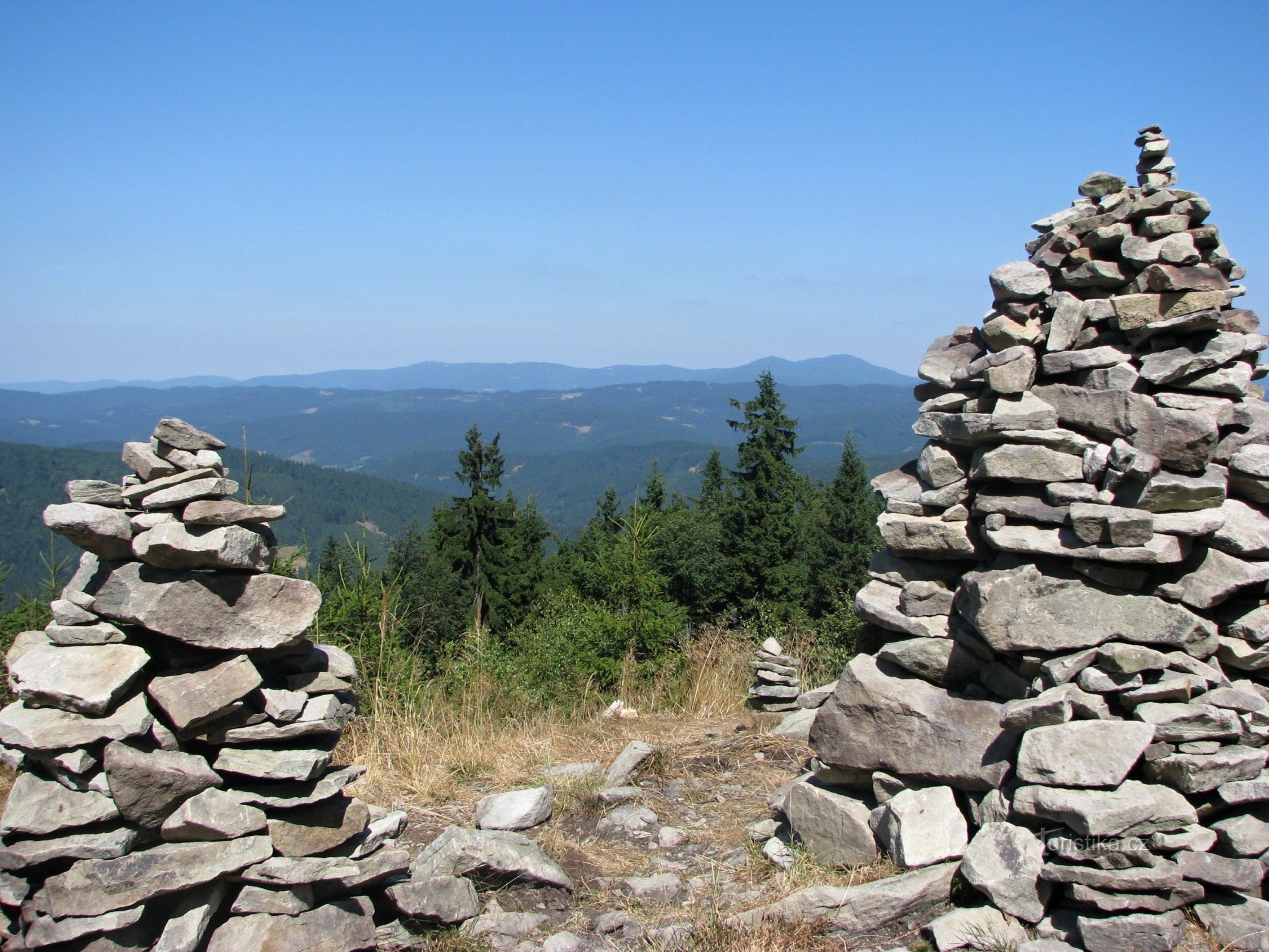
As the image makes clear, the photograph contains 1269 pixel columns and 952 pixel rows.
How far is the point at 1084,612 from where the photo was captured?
535cm

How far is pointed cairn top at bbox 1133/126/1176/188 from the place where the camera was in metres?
6.19

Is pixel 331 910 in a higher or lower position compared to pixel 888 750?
lower

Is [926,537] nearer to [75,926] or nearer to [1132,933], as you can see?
[1132,933]

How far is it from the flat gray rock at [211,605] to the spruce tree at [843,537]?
77.5ft

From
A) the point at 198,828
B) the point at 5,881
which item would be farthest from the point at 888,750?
the point at 5,881

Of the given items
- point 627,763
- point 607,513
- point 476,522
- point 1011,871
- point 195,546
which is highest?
point 195,546

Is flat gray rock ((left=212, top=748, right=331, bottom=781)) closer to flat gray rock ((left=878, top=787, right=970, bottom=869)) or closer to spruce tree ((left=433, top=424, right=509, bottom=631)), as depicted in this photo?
flat gray rock ((left=878, top=787, right=970, bottom=869))

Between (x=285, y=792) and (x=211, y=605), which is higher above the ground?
(x=211, y=605)

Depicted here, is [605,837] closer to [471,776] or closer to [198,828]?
[471,776]

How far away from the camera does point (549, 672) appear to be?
10875mm

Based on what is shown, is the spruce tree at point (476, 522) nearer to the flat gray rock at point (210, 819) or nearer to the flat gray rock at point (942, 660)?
the flat gray rock at point (942, 660)

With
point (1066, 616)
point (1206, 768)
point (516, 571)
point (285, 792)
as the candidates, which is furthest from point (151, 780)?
point (516, 571)

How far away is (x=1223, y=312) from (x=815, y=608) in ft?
103

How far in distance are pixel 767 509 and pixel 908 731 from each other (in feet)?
95.7
